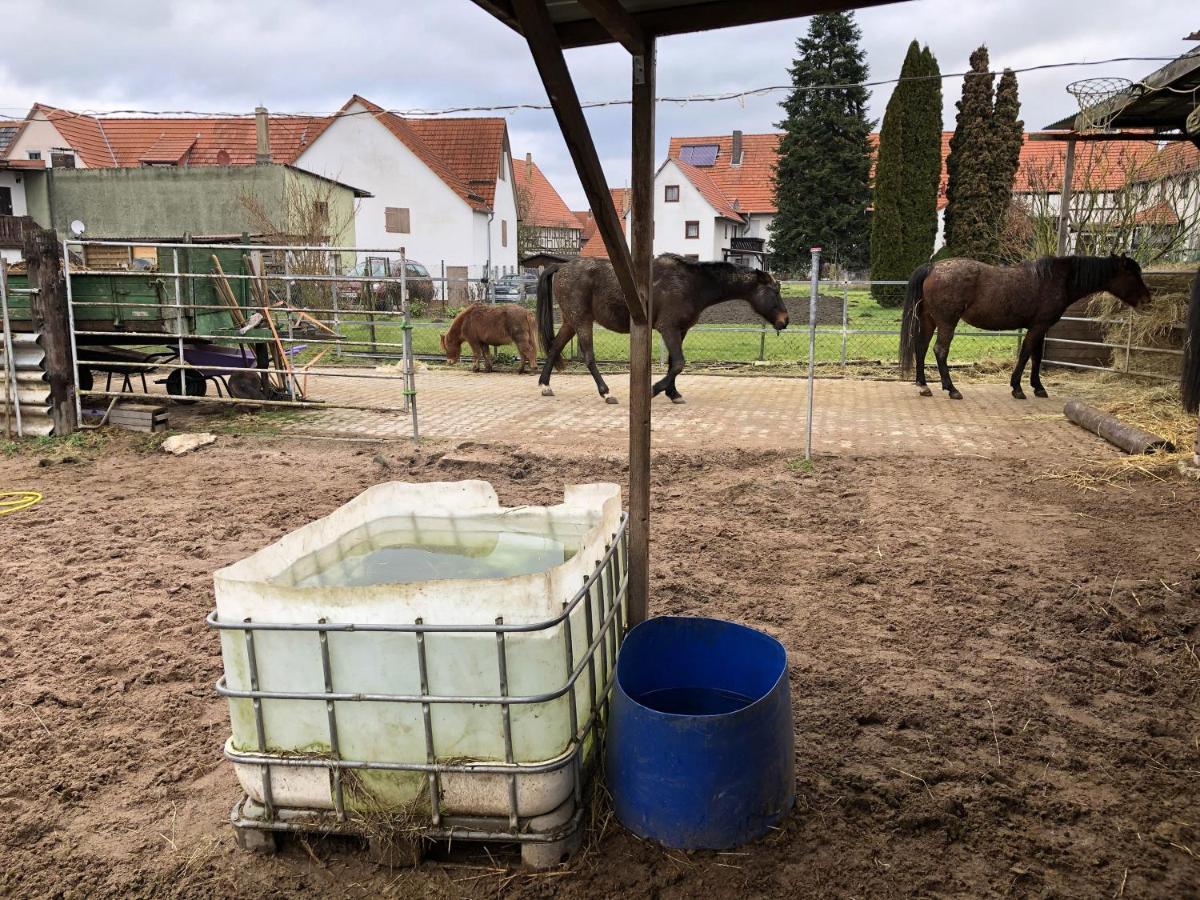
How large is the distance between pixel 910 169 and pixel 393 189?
1752cm

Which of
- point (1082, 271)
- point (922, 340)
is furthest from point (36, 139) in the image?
point (1082, 271)

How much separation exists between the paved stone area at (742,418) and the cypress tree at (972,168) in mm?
19619

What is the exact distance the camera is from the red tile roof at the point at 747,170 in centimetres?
4269

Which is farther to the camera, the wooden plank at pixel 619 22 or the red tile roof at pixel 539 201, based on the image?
the red tile roof at pixel 539 201

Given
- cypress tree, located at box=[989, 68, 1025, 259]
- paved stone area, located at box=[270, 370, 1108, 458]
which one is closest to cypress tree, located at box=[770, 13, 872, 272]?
cypress tree, located at box=[989, 68, 1025, 259]

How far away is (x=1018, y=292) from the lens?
904 centimetres

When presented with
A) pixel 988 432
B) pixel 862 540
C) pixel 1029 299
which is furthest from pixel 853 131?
pixel 862 540

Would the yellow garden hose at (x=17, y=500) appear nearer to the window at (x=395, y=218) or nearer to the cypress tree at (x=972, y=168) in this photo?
the window at (x=395, y=218)

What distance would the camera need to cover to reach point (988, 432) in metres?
A: 7.63

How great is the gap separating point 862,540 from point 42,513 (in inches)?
197

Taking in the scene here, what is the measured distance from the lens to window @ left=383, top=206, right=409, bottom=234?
2981 cm

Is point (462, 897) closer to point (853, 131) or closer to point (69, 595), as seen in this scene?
point (69, 595)

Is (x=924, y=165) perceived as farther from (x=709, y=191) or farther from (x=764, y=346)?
(x=764, y=346)

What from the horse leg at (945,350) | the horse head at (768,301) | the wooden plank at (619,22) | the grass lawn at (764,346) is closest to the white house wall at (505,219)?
the grass lawn at (764,346)
